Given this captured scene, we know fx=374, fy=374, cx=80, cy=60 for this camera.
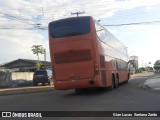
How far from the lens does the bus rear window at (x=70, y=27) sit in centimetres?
1980

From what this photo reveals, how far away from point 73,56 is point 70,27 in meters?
1.56

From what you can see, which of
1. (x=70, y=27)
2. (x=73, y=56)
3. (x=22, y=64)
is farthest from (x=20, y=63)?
(x=70, y=27)

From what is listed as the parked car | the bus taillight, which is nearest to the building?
the parked car

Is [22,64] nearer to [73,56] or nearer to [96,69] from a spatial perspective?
[73,56]

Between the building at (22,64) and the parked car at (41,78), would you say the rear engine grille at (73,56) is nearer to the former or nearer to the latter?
the parked car at (41,78)

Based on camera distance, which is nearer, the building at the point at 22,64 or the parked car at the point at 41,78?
the parked car at the point at 41,78

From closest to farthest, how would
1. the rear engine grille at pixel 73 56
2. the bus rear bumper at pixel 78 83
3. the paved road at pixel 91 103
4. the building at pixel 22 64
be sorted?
the paved road at pixel 91 103 < the bus rear bumper at pixel 78 83 < the rear engine grille at pixel 73 56 < the building at pixel 22 64

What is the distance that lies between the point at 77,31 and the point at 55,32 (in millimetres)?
1260

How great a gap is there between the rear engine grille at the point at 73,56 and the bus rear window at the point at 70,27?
0.96 metres

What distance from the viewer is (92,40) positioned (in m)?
19.7

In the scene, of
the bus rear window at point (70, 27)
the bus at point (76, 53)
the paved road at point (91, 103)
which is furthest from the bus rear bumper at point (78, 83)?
the bus rear window at point (70, 27)

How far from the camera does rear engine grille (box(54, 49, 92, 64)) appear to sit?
65.2 ft

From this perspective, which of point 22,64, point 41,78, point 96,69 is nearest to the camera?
point 96,69

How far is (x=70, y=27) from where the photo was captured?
19.9 meters
